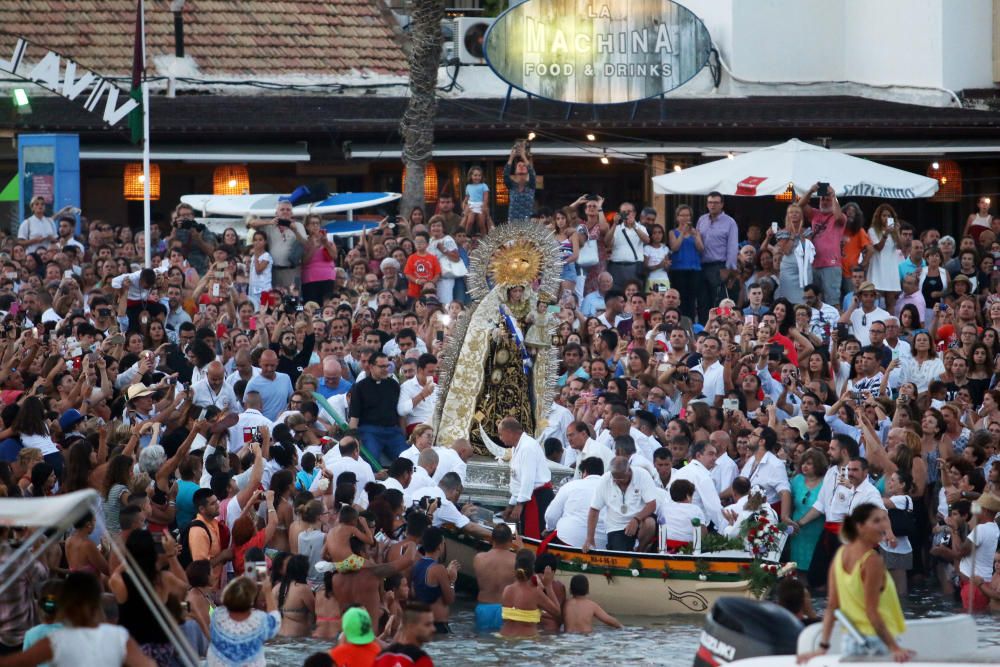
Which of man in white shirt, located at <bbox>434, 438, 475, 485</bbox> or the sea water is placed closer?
the sea water

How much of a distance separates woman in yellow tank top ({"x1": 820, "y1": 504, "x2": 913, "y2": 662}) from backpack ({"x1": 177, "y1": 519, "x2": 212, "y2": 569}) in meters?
5.65

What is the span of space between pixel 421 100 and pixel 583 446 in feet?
31.6

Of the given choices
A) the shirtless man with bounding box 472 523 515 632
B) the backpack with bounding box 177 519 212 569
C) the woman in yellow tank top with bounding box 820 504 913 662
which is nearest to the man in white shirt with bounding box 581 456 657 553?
Answer: the shirtless man with bounding box 472 523 515 632

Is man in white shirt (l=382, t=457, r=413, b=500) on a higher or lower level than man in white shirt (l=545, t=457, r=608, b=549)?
higher

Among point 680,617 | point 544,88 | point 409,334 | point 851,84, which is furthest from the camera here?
point 851,84

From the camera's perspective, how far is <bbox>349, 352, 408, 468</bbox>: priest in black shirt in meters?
18.9

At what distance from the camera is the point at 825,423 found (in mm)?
18672

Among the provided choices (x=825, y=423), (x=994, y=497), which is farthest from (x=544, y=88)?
(x=994, y=497)

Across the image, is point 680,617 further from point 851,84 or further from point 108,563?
point 851,84

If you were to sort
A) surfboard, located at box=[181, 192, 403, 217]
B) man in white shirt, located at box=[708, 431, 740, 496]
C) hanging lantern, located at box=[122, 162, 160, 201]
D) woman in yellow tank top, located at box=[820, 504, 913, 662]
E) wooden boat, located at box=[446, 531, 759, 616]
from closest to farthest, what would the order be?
woman in yellow tank top, located at box=[820, 504, 913, 662] → wooden boat, located at box=[446, 531, 759, 616] → man in white shirt, located at box=[708, 431, 740, 496] → surfboard, located at box=[181, 192, 403, 217] → hanging lantern, located at box=[122, 162, 160, 201]

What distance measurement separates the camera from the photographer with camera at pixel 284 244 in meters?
22.9

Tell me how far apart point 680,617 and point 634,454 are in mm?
1545

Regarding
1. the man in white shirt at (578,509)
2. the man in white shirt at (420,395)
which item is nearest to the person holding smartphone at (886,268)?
the man in white shirt at (420,395)

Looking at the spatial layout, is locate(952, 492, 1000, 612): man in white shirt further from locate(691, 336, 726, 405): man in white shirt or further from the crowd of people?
locate(691, 336, 726, 405): man in white shirt
